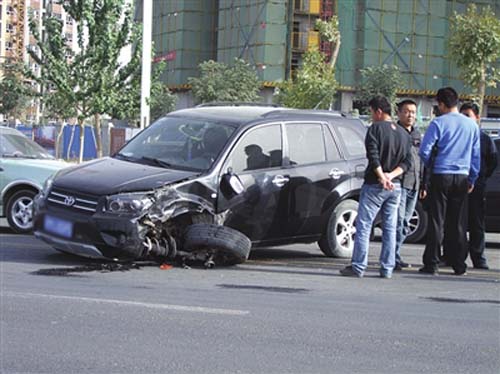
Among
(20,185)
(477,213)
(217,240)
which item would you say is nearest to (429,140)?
(477,213)

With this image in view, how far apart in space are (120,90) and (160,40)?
4320cm

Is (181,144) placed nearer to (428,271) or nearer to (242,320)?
(428,271)

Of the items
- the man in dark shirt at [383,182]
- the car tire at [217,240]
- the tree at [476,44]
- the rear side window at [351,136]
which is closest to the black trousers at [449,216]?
the man in dark shirt at [383,182]

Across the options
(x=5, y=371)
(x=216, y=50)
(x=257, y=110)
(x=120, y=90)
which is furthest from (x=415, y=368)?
(x=216, y=50)

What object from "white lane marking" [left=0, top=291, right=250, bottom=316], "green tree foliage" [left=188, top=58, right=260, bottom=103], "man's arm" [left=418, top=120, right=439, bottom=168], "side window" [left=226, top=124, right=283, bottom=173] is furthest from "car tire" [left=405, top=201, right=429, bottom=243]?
"green tree foliage" [left=188, top=58, right=260, bottom=103]

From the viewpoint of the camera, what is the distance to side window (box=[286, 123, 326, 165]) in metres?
10.0

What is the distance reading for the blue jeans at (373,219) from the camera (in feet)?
28.4

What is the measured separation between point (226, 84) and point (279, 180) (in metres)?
46.3

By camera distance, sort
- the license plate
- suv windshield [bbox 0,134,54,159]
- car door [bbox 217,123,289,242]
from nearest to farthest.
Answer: the license plate → car door [bbox 217,123,289,242] → suv windshield [bbox 0,134,54,159]

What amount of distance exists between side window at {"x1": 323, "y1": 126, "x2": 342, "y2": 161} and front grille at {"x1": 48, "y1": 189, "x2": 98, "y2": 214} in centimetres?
309

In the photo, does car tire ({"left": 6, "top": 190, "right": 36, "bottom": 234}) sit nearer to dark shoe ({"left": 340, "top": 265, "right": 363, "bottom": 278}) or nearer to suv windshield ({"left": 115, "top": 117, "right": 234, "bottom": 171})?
suv windshield ({"left": 115, "top": 117, "right": 234, "bottom": 171})

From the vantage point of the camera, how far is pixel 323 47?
208 feet

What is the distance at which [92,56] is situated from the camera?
26656mm

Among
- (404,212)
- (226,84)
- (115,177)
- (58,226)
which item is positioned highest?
(226,84)
